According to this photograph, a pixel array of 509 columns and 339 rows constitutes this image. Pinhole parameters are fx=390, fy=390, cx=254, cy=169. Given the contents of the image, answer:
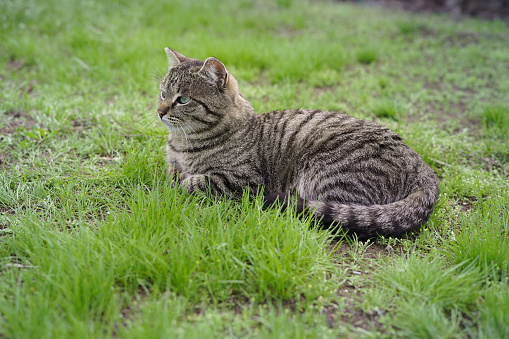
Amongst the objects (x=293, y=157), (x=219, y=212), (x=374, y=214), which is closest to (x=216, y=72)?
(x=293, y=157)

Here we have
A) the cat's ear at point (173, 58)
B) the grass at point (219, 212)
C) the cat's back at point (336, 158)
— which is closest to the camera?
the grass at point (219, 212)

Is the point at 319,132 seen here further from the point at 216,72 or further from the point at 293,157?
the point at 216,72

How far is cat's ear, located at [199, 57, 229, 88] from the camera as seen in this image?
3.18 meters

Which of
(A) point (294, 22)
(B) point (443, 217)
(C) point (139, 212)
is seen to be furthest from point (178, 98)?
(A) point (294, 22)

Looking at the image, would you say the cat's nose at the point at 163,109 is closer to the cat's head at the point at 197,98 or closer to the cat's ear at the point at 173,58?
the cat's head at the point at 197,98

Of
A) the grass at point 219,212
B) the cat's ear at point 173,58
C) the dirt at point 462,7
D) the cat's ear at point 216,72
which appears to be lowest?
the grass at point 219,212

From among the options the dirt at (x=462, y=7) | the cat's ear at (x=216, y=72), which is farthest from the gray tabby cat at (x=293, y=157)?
the dirt at (x=462, y=7)

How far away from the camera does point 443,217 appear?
317 cm

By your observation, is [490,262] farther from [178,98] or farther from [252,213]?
[178,98]

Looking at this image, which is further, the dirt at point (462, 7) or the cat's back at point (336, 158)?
the dirt at point (462, 7)

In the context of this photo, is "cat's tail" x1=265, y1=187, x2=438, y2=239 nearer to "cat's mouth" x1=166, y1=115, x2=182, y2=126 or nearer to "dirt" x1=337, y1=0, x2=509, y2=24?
"cat's mouth" x1=166, y1=115, x2=182, y2=126

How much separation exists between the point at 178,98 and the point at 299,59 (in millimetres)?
2774

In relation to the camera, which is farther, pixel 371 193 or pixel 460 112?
pixel 460 112

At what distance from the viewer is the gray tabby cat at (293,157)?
2865mm
